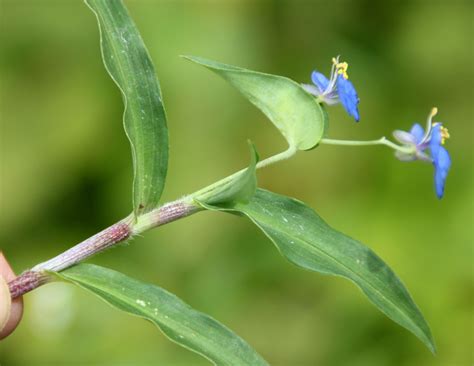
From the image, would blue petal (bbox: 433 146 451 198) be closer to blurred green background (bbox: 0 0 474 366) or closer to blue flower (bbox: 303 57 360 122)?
blue flower (bbox: 303 57 360 122)

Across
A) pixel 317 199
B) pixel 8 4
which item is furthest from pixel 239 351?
pixel 8 4

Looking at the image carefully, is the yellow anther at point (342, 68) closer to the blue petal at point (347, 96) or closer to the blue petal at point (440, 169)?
the blue petal at point (347, 96)

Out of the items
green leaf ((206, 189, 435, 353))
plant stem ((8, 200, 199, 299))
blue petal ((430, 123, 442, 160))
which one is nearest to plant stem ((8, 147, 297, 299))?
plant stem ((8, 200, 199, 299))

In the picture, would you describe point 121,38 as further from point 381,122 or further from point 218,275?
point 381,122

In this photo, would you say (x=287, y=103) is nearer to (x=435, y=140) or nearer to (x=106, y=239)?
(x=435, y=140)

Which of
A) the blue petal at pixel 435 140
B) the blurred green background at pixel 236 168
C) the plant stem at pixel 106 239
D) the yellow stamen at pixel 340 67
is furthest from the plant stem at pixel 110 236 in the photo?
the blurred green background at pixel 236 168

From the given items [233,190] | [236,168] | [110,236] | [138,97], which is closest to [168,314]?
[110,236]
